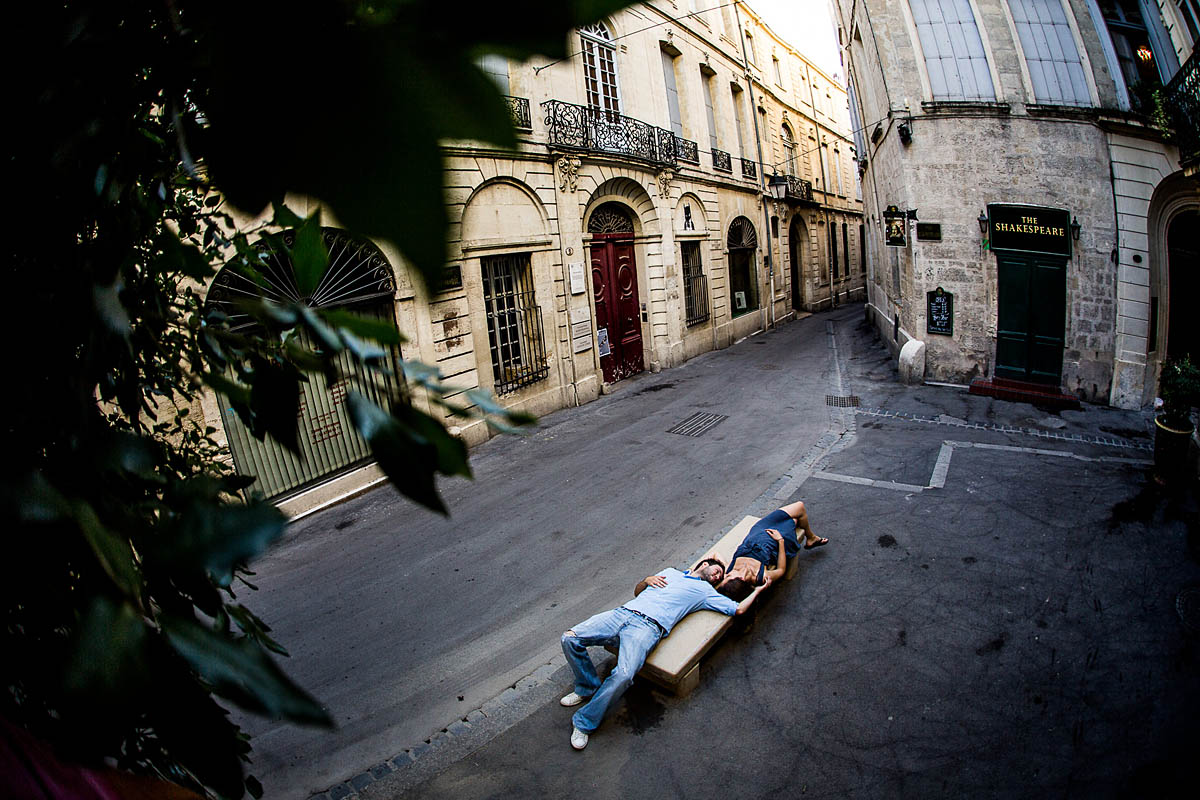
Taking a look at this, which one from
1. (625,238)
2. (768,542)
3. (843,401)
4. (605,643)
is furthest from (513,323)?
(605,643)

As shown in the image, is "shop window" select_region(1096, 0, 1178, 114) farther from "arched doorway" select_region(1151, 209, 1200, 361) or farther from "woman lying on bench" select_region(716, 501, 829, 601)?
"woman lying on bench" select_region(716, 501, 829, 601)

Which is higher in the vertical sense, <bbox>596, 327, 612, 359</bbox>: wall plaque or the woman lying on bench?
<bbox>596, 327, 612, 359</bbox>: wall plaque

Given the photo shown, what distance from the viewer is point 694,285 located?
54.1 ft

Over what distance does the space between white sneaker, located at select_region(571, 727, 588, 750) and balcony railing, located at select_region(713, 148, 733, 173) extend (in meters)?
16.1

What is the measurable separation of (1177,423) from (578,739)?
7234mm

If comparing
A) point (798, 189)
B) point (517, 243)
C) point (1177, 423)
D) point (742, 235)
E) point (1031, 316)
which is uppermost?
point (798, 189)

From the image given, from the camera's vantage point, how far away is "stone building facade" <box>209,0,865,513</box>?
9.21 metres

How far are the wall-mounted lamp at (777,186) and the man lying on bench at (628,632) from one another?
18.7m

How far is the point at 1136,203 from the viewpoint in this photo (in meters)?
9.39

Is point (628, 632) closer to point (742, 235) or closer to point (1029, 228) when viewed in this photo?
point (1029, 228)

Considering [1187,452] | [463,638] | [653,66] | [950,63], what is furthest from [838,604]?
[653,66]

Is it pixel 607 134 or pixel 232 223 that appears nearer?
pixel 232 223

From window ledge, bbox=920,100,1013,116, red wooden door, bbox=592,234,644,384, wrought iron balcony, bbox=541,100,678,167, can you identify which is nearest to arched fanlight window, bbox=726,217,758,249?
wrought iron balcony, bbox=541,100,678,167

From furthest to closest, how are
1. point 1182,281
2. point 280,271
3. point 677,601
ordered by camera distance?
point 1182,281 < point 677,601 < point 280,271
